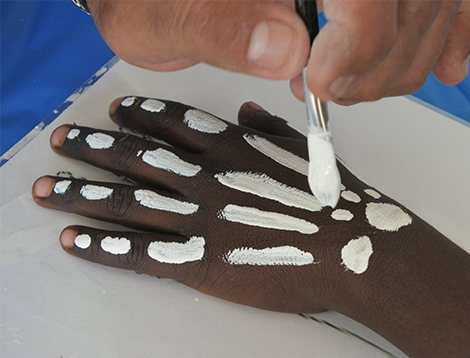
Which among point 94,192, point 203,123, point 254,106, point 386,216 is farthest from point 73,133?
point 386,216

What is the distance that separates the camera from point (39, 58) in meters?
1.00

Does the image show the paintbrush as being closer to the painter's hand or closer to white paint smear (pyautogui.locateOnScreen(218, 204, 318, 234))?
the painter's hand

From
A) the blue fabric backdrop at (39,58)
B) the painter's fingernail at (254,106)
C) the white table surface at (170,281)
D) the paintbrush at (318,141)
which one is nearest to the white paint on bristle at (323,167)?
the paintbrush at (318,141)

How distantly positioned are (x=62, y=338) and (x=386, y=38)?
61 cm

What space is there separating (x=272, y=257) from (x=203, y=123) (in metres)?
0.30

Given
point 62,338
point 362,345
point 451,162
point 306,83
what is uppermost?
point 451,162

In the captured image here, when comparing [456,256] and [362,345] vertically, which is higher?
[456,256]

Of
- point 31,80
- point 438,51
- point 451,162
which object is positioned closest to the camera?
point 438,51

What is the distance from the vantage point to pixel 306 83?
1.45 ft

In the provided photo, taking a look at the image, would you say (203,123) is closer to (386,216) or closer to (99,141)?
(99,141)

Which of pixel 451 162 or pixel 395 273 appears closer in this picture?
pixel 395 273

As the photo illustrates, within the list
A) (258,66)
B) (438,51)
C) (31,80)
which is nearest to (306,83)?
(258,66)

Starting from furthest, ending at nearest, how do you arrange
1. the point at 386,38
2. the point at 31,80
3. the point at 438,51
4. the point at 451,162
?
the point at 31,80, the point at 451,162, the point at 438,51, the point at 386,38

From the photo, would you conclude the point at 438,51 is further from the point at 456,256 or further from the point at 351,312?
the point at 351,312
